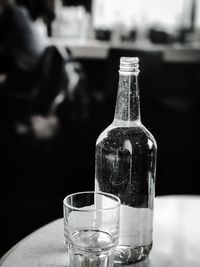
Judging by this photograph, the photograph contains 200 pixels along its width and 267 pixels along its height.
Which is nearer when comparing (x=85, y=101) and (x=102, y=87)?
(x=85, y=101)

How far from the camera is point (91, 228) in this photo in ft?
2.54

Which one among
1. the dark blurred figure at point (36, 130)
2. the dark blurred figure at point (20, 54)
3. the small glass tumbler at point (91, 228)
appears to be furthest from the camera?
the dark blurred figure at point (20, 54)

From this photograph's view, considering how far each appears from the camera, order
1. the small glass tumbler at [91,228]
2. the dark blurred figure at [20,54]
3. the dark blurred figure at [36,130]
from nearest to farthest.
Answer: the small glass tumbler at [91,228] → the dark blurred figure at [36,130] → the dark blurred figure at [20,54]

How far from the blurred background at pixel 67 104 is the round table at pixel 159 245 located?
145 centimetres

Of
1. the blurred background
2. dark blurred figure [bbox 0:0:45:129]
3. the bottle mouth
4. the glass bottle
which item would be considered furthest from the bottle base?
dark blurred figure [bbox 0:0:45:129]

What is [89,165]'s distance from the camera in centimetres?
A: 350

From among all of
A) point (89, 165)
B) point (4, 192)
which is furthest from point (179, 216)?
point (89, 165)

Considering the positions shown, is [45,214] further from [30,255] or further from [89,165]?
[30,255]

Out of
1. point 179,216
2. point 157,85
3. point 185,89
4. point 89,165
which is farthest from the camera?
point 185,89

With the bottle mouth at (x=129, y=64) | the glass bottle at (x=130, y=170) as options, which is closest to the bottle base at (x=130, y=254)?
the glass bottle at (x=130, y=170)

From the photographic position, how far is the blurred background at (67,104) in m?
2.78

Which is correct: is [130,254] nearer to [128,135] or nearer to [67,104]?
[128,135]

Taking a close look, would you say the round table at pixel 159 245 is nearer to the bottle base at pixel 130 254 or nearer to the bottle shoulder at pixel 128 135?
the bottle base at pixel 130 254

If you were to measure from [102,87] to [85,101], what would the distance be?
→ 1381mm
